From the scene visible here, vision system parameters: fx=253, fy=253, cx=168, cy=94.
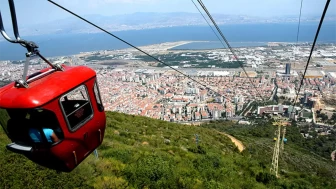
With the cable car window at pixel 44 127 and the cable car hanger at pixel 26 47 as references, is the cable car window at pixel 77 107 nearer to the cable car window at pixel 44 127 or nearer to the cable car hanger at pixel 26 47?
the cable car window at pixel 44 127

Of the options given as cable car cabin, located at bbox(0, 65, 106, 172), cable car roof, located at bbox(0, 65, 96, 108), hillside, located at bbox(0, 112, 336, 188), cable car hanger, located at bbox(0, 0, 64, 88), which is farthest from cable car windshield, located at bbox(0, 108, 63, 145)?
hillside, located at bbox(0, 112, 336, 188)

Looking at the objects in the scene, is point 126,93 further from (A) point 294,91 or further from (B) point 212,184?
(B) point 212,184

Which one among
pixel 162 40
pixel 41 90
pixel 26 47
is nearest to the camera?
pixel 26 47

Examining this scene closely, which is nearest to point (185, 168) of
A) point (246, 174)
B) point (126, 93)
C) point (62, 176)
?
point (246, 174)

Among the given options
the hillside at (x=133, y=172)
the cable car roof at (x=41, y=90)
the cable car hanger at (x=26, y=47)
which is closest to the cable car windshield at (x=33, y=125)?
the cable car roof at (x=41, y=90)

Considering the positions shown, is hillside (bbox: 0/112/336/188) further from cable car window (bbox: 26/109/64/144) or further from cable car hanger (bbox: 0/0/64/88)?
cable car hanger (bbox: 0/0/64/88)

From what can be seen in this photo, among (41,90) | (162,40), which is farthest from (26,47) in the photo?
(162,40)

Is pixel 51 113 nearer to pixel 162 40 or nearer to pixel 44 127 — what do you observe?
pixel 44 127
